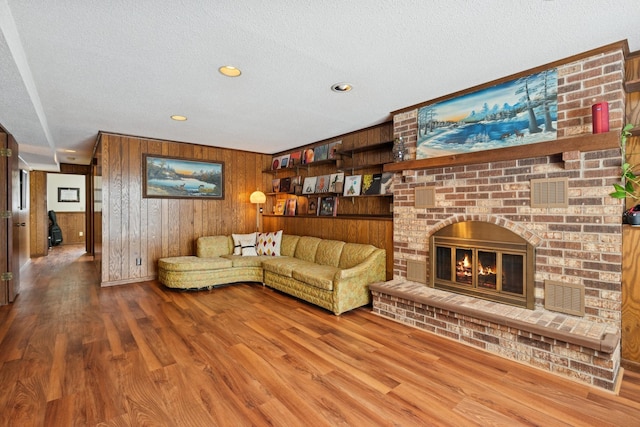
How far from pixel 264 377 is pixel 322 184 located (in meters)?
3.43

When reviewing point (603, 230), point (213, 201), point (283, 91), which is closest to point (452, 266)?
point (603, 230)

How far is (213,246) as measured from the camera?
541cm

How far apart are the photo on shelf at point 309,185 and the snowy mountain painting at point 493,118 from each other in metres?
2.18

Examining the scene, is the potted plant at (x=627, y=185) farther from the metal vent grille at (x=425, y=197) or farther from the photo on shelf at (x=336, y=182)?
the photo on shelf at (x=336, y=182)

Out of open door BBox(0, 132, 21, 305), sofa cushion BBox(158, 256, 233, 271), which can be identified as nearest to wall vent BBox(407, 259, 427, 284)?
sofa cushion BBox(158, 256, 233, 271)

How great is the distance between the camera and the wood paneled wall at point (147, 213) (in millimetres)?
4871

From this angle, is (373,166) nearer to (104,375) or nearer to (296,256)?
(296,256)

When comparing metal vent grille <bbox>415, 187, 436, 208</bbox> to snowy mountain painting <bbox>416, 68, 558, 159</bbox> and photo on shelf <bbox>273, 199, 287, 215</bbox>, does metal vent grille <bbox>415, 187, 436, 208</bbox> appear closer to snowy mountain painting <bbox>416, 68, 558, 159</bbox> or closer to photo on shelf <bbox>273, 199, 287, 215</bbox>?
snowy mountain painting <bbox>416, 68, 558, 159</bbox>

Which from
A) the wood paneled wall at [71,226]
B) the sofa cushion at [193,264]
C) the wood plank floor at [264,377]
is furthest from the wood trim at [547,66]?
the wood paneled wall at [71,226]

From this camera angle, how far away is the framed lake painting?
522 cm

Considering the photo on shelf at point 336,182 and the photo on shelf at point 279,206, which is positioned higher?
the photo on shelf at point 336,182

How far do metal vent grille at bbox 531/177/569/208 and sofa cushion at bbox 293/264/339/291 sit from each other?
2.18 metres

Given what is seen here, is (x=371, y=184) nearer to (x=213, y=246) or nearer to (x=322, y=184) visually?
(x=322, y=184)

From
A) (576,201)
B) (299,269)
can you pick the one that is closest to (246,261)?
(299,269)
